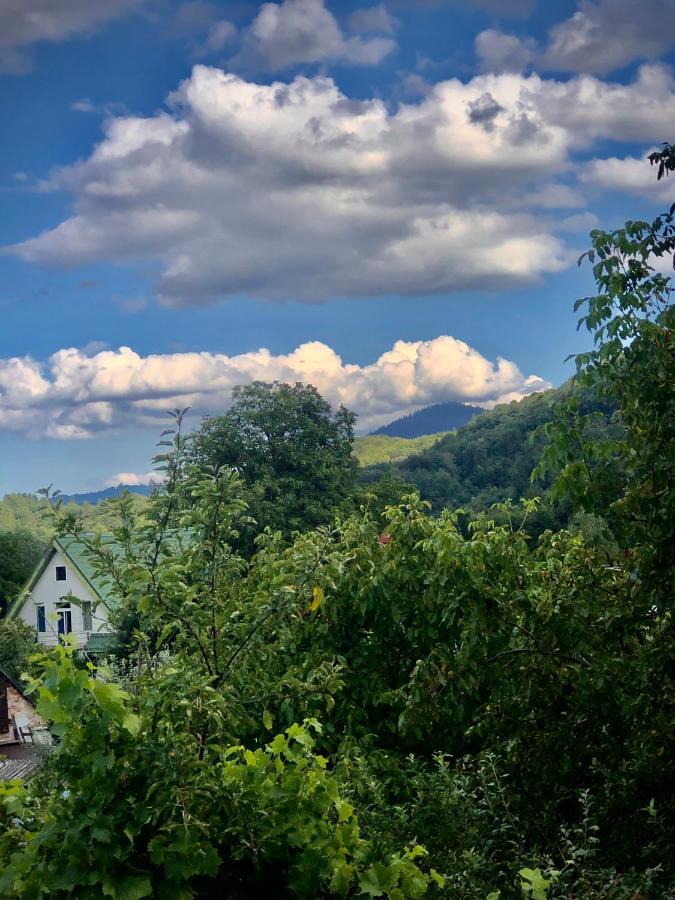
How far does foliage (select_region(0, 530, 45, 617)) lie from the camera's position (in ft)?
174

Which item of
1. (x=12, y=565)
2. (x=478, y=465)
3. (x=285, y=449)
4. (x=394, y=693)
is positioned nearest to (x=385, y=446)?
(x=478, y=465)

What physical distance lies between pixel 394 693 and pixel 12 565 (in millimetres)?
50230

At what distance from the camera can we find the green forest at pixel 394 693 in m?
4.25

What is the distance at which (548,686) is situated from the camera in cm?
791

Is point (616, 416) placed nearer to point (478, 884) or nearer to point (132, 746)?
point (478, 884)

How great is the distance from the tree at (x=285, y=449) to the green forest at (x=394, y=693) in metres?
29.4

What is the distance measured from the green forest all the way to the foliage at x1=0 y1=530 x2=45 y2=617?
45867 millimetres

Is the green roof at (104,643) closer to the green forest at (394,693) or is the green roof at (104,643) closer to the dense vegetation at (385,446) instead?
the green forest at (394,693)

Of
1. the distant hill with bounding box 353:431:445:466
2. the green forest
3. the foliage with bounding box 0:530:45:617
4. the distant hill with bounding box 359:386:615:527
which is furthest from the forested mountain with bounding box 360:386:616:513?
the green forest

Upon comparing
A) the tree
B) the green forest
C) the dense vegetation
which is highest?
the dense vegetation

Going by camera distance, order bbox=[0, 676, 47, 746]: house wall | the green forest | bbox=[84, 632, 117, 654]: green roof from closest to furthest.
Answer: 1. the green forest
2. bbox=[84, 632, 117, 654]: green roof
3. bbox=[0, 676, 47, 746]: house wall

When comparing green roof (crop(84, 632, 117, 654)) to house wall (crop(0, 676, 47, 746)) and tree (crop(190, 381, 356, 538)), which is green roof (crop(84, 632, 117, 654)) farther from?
tree (crop(190, 381, 356, 538))

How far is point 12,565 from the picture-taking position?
179 feet

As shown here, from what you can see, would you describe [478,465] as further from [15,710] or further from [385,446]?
[385,446]
